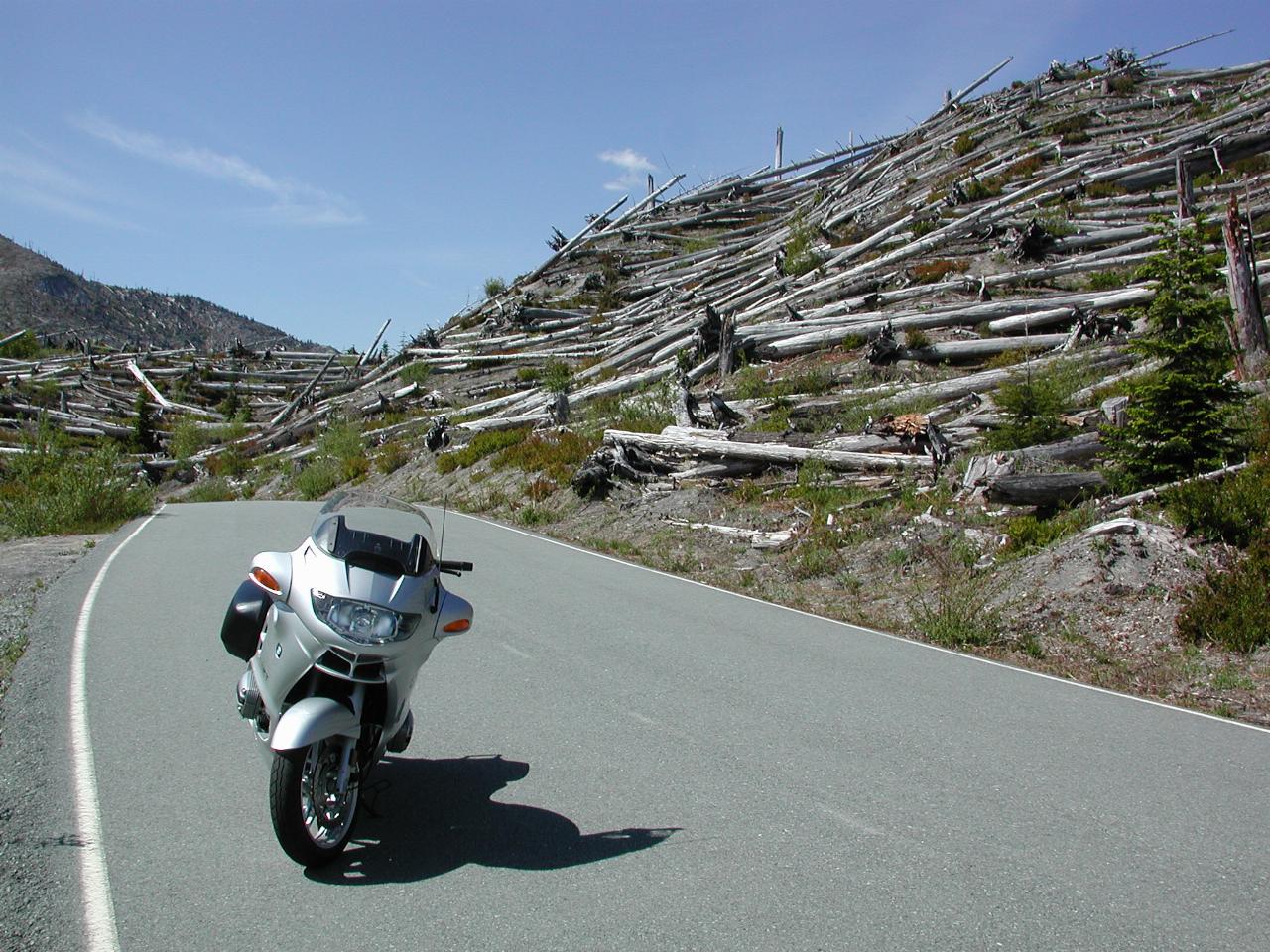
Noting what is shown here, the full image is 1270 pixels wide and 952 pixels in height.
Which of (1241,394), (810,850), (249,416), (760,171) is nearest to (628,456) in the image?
(1241,394)

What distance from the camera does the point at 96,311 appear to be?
84938 mm

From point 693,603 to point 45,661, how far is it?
658cm

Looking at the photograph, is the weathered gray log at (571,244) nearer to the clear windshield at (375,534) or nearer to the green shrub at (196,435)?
the green shrub at (196,435)

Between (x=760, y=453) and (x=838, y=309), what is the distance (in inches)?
361

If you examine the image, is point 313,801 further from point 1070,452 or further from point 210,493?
point 210,493

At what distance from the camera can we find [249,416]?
4050cm

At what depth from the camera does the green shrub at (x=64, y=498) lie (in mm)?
18438

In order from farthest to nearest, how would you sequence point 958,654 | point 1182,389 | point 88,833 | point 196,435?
1. point 196,435
2. point 1182,389
3. point 958,654
4. point 88,833

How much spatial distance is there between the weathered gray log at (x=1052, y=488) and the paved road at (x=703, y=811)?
4.27 metres

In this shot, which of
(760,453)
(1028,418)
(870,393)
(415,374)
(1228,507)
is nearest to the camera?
(1228,507)

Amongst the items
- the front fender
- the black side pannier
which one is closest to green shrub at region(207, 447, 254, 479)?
the black side pannier

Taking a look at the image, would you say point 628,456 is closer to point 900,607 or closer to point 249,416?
point 900,607

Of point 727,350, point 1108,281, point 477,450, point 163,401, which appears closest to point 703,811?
point 727,350

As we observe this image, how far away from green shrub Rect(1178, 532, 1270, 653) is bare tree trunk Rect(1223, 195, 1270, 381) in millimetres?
6035
